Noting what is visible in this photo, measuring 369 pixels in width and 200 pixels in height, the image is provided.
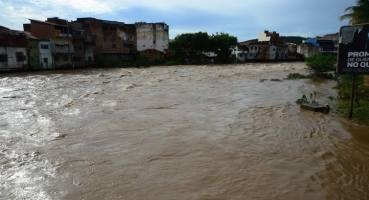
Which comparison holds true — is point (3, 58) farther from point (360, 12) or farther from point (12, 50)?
point (360, 12)

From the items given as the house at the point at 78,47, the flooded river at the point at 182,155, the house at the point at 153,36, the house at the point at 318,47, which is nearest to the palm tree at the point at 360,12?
the flooded river at the point at 182,155

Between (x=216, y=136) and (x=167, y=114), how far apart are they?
323 cm

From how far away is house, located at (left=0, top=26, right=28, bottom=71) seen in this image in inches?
1224

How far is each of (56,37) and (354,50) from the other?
38.4 meters

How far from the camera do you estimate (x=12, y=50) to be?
32.0m

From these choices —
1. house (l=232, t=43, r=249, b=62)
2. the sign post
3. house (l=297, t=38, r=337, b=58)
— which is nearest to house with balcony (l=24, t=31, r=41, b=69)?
the sign post

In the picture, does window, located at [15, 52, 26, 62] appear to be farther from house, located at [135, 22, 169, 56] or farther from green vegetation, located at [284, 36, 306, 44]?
green vegetation, located at [284, 36, 306, 44]

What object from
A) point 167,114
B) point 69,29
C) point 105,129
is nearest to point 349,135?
point 167,114

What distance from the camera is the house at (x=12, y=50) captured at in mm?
31094

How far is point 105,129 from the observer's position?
810cm

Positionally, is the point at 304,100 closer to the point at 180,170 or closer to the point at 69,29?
the point at 180,170

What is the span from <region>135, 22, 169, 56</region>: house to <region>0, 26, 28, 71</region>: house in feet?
91.4

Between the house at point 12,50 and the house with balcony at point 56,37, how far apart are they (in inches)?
119

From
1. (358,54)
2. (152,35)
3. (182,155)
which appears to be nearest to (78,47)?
(152,35)
